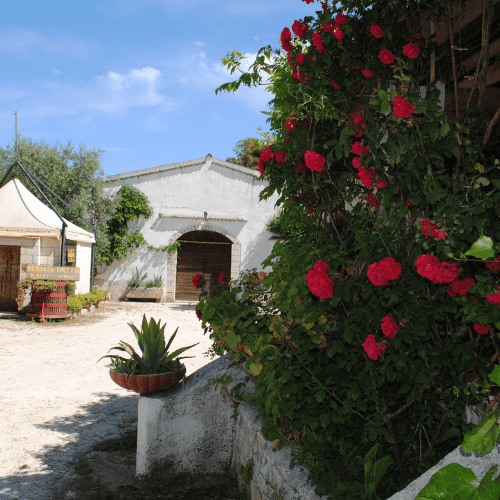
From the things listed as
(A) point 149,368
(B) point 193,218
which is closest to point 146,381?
(A) point 149,368

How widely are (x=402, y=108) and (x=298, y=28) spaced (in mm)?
1280

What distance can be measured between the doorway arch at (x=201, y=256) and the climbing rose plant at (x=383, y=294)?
43.8 ft

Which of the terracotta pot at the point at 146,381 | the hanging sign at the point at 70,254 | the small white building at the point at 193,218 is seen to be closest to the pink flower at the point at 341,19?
the terracotta pot at the point at 146,381

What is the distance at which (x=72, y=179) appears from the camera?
15.0m

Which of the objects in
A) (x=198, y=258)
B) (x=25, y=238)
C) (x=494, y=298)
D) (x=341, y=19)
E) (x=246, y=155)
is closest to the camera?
(x=494, y=298)

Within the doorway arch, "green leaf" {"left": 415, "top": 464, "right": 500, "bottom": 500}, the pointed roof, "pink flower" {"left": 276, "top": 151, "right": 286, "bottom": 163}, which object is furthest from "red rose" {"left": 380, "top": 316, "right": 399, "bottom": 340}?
the doorway arch

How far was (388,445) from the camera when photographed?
6.34 feet

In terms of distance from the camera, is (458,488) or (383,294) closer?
(458,488)

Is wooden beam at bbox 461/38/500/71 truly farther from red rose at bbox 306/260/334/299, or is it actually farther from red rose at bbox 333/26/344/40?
red rose at bbox 306/260/334/299

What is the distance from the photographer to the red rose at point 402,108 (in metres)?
1.67

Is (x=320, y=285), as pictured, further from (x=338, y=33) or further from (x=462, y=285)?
(x=338, y=33)

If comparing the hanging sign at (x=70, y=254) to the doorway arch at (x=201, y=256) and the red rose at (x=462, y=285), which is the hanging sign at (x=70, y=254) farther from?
the red rose at (x=462, y=285)

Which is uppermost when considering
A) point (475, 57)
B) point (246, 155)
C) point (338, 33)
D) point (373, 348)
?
point (246, 155)

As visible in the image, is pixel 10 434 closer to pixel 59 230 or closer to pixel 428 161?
pixel 428 161
